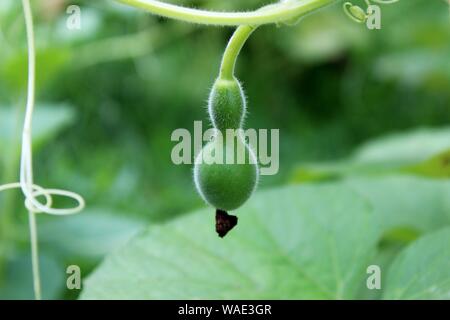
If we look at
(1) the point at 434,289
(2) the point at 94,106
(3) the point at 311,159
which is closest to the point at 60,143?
(2) the point at 94,106

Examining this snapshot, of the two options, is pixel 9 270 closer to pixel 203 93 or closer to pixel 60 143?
pixel 60 143

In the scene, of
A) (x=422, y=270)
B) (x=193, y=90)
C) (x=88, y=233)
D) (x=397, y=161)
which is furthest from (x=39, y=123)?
(x=193, y=90)

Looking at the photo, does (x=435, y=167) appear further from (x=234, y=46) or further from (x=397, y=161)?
(x=234, y=46)

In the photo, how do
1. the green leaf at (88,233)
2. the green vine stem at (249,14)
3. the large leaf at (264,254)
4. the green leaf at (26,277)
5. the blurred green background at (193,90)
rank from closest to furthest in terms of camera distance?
the green vine stem at (249,14)
the large leaf at (264,254)
the green leaf at (26,277)
the green leaf at (88,233)
the blurred green background at (193,90)

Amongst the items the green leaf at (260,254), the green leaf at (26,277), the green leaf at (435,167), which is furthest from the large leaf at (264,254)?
the green leaf at (26,277)

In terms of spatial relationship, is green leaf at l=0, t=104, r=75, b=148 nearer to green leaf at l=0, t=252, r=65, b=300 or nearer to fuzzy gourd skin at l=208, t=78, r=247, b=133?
green leaf at l=0, t=252, r=65, b=300

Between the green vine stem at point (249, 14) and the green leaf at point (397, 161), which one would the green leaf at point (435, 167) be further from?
the green vine stem at point (249, 14)
